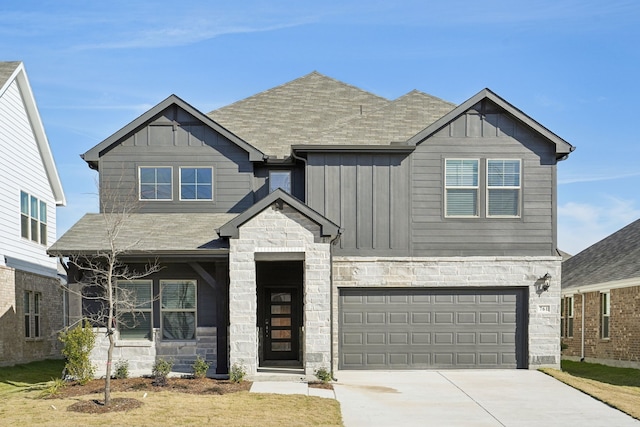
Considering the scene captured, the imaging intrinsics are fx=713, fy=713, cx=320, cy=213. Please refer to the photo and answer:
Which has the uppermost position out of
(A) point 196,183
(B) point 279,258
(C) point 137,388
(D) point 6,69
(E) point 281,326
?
(D) point 6,69

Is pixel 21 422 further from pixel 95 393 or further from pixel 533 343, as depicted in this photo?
pixel 533 343

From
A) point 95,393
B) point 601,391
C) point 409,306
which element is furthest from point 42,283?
point 601,391

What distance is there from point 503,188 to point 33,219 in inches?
648

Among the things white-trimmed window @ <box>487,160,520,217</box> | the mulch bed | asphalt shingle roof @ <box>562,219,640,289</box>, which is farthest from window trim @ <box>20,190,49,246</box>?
asphalt shingle roof @ <box>562,219,640,289</box>

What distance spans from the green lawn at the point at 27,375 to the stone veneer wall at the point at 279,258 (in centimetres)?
510

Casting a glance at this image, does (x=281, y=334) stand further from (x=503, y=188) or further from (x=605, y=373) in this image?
(x=605, y=373)

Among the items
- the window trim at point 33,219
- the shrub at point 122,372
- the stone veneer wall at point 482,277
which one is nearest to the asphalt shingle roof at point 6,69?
the window trim at point 33,219

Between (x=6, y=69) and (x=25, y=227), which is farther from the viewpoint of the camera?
(x=25, y=227)

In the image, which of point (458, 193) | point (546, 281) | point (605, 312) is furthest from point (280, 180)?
point (605, 312)

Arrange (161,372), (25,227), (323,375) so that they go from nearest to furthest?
(161,372) < (323,375) < (25,227)

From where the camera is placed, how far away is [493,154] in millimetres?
20172

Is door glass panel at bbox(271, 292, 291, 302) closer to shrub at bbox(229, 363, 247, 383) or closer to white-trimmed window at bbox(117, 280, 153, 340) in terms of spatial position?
white-trimmed window at bbox(117, 280, 153, 340)

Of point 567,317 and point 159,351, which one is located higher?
point 159,351

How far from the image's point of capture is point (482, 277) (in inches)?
786
